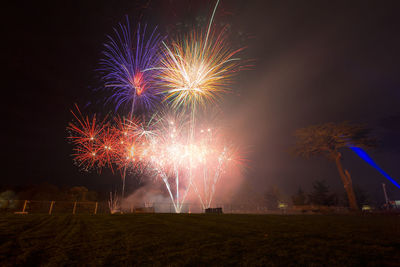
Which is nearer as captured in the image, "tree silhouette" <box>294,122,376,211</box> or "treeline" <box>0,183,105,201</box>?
"tree silhouette" <box>294,122,376,211</box>

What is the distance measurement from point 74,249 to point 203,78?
16.9 m

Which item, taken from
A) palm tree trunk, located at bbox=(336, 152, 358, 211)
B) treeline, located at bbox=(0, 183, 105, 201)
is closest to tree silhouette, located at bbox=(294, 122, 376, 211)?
palm tree trunk, located at bbox=(336, 152, 358, 211)

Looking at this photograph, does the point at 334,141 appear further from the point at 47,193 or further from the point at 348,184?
the point at 47,193

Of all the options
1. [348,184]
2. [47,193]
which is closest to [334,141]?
[348,184]

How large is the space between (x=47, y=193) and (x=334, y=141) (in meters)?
63.4

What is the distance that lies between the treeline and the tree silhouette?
2074 inches

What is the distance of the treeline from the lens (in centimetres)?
4522

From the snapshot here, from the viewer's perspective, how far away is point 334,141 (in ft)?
120

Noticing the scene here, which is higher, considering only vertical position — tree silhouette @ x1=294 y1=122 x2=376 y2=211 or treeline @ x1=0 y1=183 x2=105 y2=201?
tree silhouette @ x1=294 y1=122 x2=376 y2=211

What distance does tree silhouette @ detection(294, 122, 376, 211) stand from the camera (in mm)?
33875

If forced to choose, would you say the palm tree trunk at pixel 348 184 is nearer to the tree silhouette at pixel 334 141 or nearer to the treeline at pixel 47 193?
the tree silhouette at pixel 334 141

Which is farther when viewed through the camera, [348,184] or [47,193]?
[47,193]

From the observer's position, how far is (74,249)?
621 cm

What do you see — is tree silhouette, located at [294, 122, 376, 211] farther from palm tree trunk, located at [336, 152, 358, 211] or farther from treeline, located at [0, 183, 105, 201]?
treeline, located at [0, 183, 105, 201]
